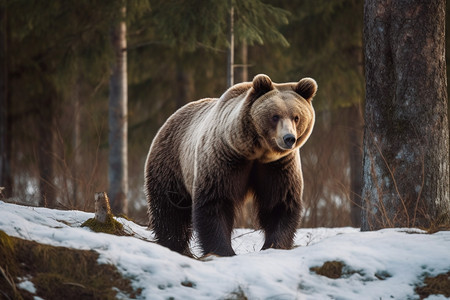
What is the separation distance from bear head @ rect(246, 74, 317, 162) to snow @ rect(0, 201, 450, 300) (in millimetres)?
982

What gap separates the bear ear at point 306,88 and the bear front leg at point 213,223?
109cm

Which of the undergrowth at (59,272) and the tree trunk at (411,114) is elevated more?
the tree trunk at (411,114)

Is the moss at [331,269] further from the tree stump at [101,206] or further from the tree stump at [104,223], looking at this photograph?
the tree stump at [104,223]

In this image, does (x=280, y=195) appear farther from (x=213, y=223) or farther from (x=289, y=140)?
(x=289, y=140)

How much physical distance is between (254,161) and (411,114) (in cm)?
135

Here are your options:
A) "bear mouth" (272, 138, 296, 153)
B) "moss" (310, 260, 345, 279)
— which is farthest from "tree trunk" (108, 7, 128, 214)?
"moss" (310, 260, 345, 279)

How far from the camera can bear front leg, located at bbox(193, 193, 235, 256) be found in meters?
5.05

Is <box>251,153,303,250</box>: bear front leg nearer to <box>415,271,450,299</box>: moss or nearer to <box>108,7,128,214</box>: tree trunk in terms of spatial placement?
<box>415,271,450,299</box>: moss

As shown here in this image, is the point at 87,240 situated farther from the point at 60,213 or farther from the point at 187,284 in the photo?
the point at 60,213

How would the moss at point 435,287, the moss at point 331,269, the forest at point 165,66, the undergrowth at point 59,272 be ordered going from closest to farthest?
the undergrowth at point 59,272, the moss at point 435,287, the moss at point 331,269, the forest at point 165,66

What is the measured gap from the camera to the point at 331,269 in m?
3.76

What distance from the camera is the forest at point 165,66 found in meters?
8.68

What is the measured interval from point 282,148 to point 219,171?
709 mm

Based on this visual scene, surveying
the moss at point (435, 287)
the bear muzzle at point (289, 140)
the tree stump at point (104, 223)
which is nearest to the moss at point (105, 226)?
the tree stump at point (104, 223)
